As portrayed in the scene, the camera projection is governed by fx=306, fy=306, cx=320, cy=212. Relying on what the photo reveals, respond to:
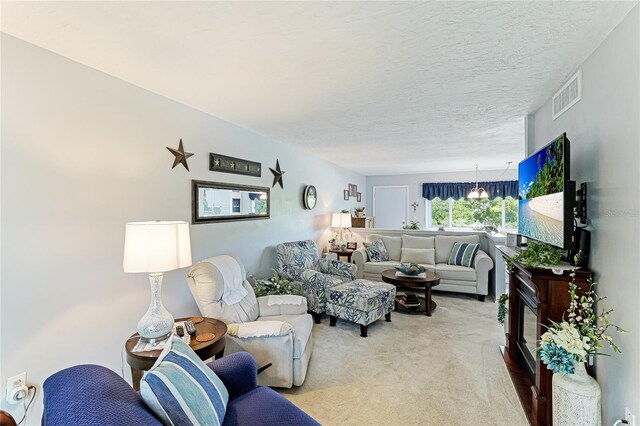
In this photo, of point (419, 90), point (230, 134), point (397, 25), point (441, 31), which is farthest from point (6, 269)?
point (419, 90)

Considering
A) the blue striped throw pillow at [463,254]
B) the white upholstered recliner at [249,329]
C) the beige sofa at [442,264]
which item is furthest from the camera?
the blue striped throw pillow at [463,254]

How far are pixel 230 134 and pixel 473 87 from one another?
7.86 feet

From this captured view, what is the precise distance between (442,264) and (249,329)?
12.9 ft

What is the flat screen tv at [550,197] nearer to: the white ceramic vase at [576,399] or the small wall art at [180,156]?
the white ceramic vase at [576,399]

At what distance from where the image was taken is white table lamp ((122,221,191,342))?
1.77m

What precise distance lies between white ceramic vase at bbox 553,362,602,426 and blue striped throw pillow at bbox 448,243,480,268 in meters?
3.35

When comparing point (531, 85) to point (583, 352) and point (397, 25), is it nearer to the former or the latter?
point (397, 25)

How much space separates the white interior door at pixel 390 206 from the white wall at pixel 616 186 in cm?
666

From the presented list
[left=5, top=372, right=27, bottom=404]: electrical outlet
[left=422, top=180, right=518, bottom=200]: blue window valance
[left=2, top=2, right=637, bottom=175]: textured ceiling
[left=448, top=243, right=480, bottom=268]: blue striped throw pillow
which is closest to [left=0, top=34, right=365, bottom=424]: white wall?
[left=5, top=372, right=27, bottom=404]: electrical outlet

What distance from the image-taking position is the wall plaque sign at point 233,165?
10.2 ft

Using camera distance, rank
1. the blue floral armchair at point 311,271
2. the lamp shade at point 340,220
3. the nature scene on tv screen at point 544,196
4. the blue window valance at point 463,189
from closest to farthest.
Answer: the nature scene on tv screen at point 544,196 → the blue floral armchair at point 311,271 → the lamp shade at point 340,220 → the blue window valance at point 463,189

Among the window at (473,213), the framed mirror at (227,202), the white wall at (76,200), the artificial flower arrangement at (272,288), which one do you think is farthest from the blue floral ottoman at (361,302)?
the window at (473,213)

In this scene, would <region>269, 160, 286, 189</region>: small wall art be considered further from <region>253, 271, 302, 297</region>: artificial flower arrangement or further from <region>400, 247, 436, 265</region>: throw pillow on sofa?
<region>400, 247, 436, 265</region>: throw pillow on sofa

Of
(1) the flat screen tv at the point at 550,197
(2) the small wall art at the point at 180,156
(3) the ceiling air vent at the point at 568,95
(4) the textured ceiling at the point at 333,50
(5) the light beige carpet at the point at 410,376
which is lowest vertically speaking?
(5) the light beige carpet at the point at 410,376
